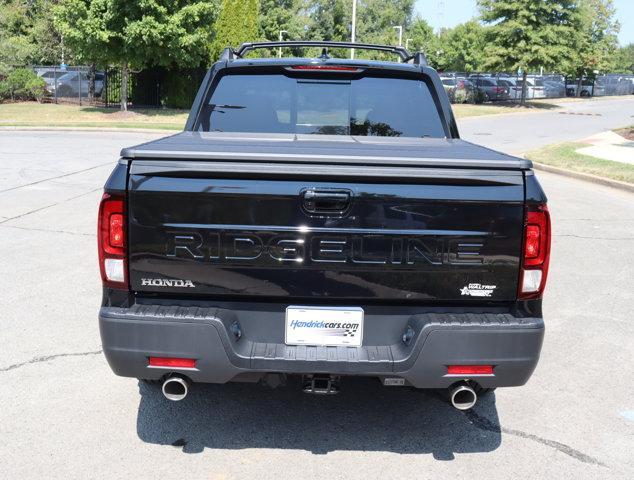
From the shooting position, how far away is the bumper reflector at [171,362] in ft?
10.3

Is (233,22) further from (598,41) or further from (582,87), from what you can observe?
(598,41)

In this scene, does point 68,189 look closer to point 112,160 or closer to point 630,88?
point 112,160

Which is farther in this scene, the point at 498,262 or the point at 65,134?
the point at 65,134

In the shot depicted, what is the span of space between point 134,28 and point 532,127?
1642 centimetres

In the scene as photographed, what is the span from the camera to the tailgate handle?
304 centimetres

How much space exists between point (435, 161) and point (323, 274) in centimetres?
71

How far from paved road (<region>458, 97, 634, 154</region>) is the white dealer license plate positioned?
16.8m

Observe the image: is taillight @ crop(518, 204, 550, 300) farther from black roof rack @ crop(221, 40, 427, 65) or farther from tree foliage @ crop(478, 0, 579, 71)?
tree foliage @ crop(478, 0, 579, 71)

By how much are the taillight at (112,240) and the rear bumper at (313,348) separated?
0.49ft

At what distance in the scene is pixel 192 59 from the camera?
96.4 feet

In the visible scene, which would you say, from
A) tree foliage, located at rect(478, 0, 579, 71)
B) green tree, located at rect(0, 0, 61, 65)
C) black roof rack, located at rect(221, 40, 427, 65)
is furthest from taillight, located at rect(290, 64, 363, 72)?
green tree, located at rect(0, 0, 61, 65)

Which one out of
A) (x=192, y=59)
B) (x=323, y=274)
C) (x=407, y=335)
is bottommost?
(x=407, y=335)

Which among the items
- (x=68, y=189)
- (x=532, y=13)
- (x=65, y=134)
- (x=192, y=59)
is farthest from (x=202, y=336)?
(x=532, y=13)

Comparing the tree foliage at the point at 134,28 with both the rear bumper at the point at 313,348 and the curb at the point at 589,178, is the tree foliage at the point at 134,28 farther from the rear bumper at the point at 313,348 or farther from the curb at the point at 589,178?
the rear bumper at the point at 313,348
